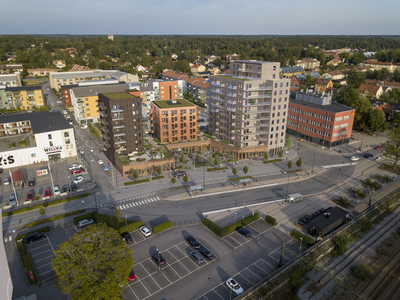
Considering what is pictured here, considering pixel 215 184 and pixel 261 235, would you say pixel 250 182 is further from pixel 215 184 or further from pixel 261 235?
pixel 261 235

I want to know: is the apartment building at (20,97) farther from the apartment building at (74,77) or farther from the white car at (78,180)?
the white car at (78,180)

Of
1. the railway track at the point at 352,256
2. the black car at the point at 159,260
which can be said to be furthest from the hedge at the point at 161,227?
the railway track at the point at 352,256

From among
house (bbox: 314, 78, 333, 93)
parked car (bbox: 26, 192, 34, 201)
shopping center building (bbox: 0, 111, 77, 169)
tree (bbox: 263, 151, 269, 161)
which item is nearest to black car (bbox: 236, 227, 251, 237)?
tree (bbox: 263, 151, 269, 161)

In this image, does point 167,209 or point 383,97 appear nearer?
point 167,209

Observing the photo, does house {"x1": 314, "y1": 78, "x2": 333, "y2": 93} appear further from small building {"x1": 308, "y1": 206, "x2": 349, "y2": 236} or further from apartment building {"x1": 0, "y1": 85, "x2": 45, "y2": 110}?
apartment building {"x1": 0, "y1": 85, "x2": 45, "y2": 110}

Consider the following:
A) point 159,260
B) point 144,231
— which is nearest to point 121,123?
point 144,231

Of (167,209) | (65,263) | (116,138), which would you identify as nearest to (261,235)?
(167,209)

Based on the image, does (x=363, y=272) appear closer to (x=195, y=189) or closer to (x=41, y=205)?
(x=195, y=189)
